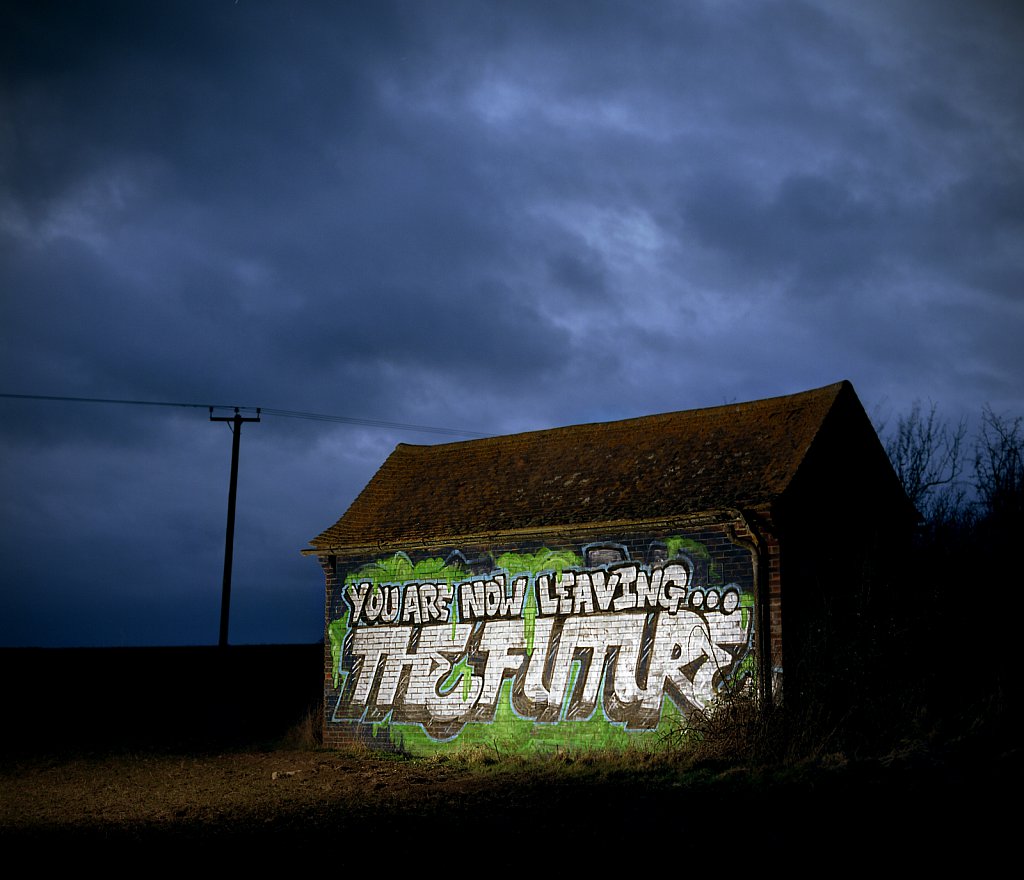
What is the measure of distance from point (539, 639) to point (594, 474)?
3.27 metres

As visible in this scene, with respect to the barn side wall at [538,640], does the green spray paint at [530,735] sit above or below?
below

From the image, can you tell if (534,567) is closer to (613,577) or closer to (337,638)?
(613,577)

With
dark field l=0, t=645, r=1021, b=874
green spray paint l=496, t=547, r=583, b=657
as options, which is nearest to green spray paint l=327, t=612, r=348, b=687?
dark field l=0, t=645, r=1021, b=874

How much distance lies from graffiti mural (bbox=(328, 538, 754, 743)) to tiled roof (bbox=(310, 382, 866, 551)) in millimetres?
710

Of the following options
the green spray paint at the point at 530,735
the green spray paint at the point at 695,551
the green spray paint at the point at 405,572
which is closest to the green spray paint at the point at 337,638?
the green spray paint at the point at 405,572

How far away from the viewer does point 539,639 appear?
56.9ft

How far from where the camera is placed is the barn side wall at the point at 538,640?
15711 mm

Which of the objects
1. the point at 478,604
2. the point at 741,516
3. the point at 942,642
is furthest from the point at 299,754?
the point at 942,642

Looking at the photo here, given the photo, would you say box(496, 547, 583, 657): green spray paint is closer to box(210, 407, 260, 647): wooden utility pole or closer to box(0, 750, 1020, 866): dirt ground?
box(0, 750, 1020, 866): dirt ground

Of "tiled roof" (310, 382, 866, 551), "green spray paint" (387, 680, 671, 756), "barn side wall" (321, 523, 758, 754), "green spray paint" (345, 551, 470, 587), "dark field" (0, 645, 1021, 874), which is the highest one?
"tiled roof" (310, 382, 866, 551)

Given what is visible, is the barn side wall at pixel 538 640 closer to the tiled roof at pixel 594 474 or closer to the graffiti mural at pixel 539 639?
the graffiti mural at pixel 539 639

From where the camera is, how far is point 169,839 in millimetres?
11023

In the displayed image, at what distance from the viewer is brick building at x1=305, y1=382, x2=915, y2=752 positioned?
15.5 m

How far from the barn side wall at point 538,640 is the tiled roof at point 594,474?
20.4 inches
